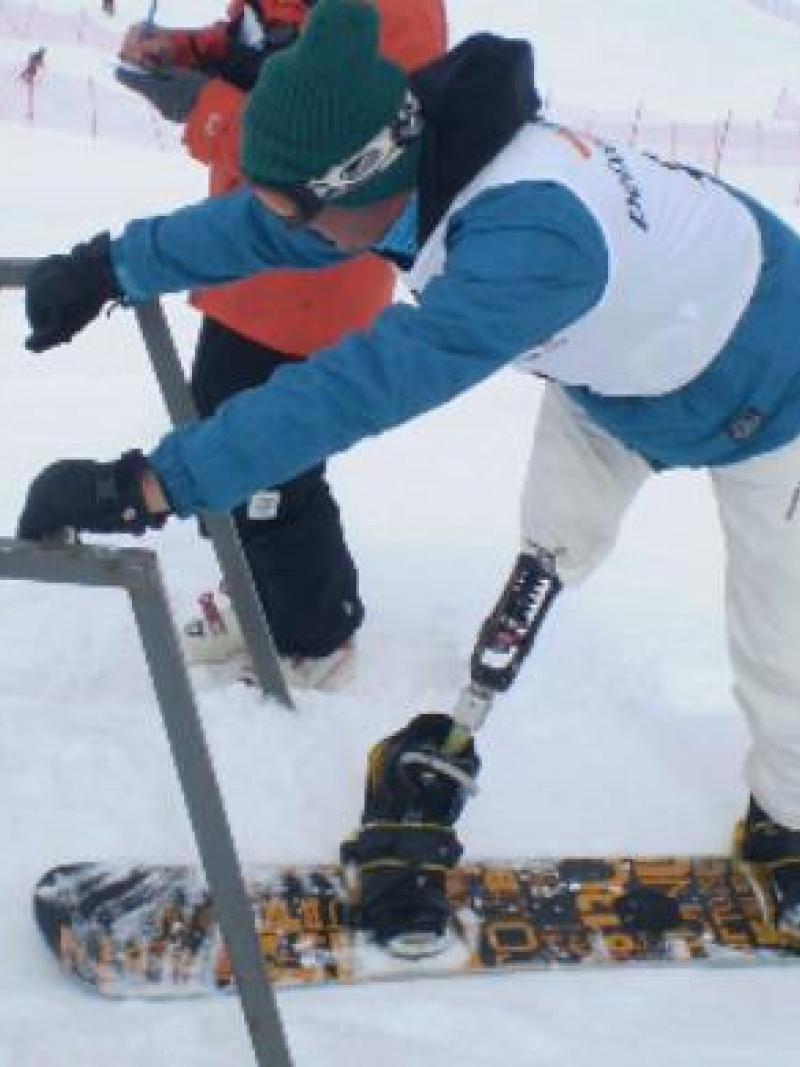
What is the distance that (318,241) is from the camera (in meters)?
2.33

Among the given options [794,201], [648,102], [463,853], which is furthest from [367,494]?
[648,102]

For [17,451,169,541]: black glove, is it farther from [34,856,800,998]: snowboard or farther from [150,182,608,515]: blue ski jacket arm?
[34,856,800,998]: snowboard

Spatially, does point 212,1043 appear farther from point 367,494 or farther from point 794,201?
point 794,201

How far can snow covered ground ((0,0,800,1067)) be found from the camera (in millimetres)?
2139

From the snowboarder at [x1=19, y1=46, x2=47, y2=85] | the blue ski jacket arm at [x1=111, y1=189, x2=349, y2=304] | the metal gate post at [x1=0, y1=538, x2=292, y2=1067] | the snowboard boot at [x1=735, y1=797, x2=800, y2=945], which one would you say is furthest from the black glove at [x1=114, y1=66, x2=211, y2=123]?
the snowboarder at [x1=19, y1=46, x2=47, y2=85]

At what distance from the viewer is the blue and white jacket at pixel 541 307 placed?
1.68m

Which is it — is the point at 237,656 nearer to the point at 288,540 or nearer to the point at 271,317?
the point at 288,540

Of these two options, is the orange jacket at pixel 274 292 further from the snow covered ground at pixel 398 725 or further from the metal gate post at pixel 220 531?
the snow covered ground at pixel 398 725

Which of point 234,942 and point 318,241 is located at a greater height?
point 318,241

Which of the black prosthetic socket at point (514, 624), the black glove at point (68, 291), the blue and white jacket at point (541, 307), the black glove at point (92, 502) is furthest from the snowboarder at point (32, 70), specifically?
the black glove at point (92, 502)

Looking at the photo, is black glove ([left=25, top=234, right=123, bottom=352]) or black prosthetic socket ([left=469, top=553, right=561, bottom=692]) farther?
black prosthetic socket ([left=469, top=553, right=561, bottom=692])

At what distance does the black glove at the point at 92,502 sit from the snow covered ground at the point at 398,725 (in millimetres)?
785

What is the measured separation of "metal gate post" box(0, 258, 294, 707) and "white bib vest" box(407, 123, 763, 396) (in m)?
0.66

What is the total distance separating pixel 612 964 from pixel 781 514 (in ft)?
2.59
